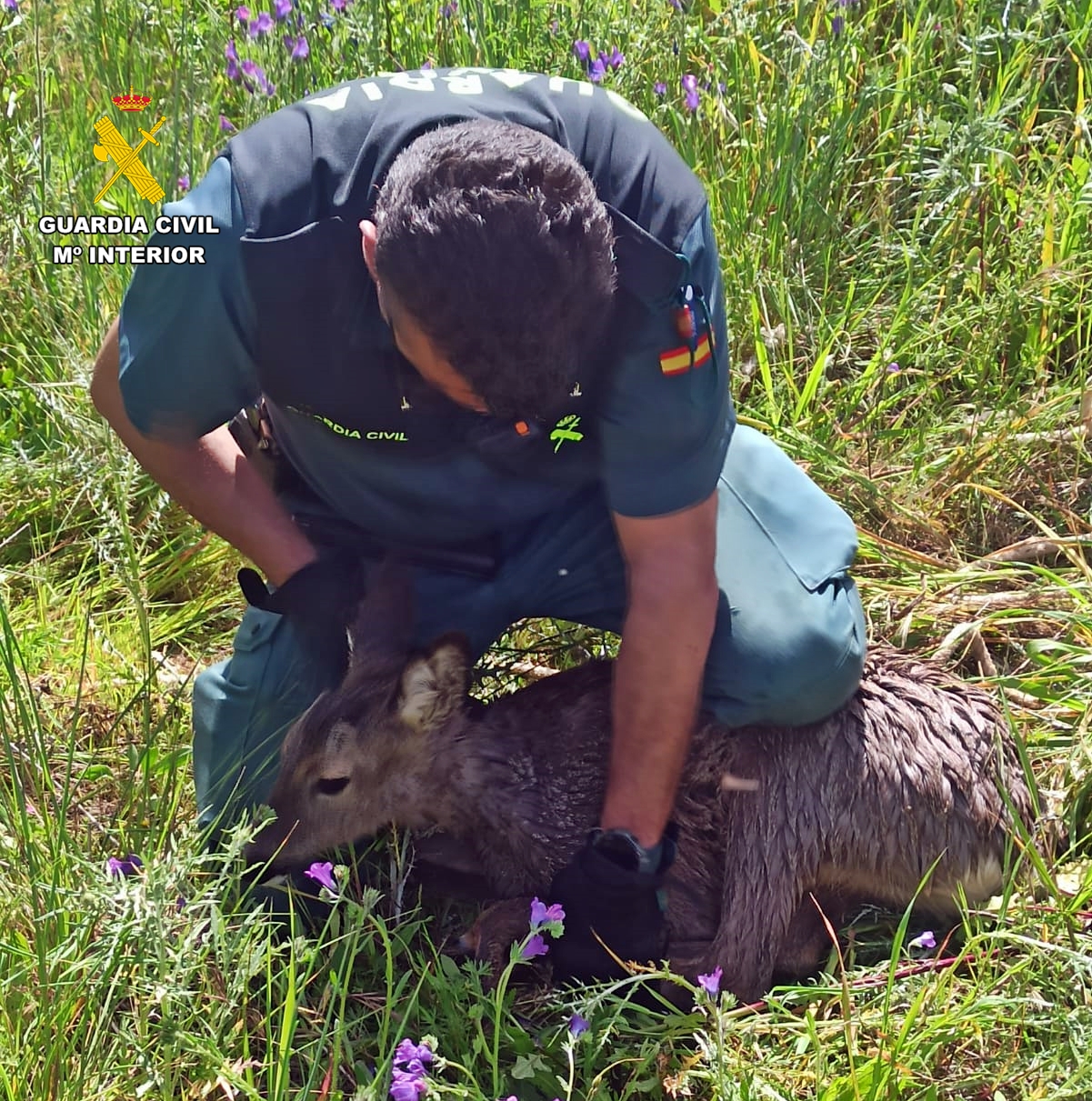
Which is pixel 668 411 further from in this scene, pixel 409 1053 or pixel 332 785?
pixel 409 1053

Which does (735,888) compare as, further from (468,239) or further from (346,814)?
(468,239)

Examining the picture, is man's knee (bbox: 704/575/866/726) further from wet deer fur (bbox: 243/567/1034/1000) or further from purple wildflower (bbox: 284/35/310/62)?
purple wildflower (bbox: 284/35/310/62)

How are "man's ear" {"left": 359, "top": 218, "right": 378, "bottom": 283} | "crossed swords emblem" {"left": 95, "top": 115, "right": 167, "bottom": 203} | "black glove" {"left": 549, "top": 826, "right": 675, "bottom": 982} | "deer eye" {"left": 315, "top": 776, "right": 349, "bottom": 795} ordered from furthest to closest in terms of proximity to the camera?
"crossed swords emblem" {"left": 95, "top": 115, "right": 167, "bottom": 203}, "deer eye" {"left": 315, "top": 776, "right": 349, "bottom": 795}, "black glove" {"left": 549, "top": 826, "right": 675, "bottom": 982}, "man's ear" {"left": 359, "top": 218, "right": 378, "bottom": 283}

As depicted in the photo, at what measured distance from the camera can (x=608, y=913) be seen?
3131 mm

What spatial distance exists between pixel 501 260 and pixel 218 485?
1.30 meters

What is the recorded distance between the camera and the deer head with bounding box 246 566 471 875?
3186 mm

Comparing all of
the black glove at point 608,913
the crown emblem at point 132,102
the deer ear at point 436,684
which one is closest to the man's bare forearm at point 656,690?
the black glove at point 608,913

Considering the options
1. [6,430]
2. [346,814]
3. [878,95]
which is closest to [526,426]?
[346,814]

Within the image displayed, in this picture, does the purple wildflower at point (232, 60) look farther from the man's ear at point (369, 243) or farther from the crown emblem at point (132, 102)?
the man's ear at point (369, 243)

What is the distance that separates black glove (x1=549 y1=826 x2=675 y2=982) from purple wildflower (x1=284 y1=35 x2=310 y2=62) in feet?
9.41

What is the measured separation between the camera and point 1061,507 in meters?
4.10

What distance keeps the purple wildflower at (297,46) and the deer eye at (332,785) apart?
2574mm

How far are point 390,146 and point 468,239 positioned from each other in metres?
0.53

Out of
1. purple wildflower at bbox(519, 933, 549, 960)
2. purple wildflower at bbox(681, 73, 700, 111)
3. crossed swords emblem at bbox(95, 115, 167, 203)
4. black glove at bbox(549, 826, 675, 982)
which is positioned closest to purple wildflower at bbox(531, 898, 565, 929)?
purple wildflower at bbox(519, 933, 549, 960)
